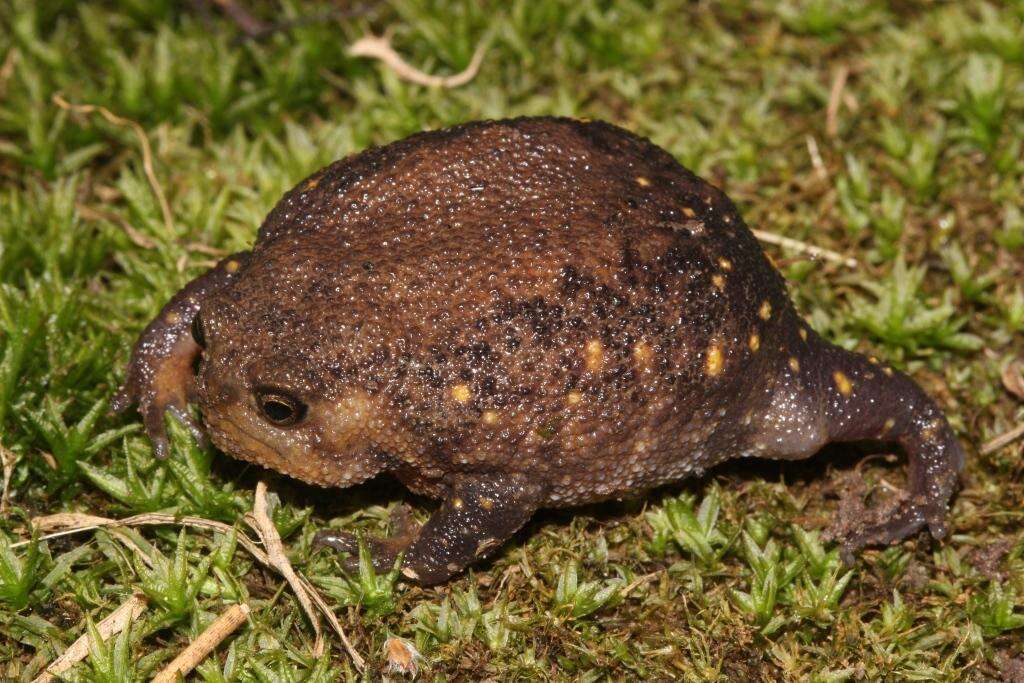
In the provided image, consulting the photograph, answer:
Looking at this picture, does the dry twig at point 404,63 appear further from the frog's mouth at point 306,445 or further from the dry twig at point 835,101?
the frog's mouth at point 306,445

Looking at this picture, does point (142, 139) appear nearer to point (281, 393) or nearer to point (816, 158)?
point (281, 393)

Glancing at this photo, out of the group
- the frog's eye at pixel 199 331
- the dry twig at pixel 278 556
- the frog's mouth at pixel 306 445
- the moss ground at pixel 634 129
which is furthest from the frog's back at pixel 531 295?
the dry twig at pixel 278 556

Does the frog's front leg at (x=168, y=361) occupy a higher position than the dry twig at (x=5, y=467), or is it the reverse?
the frog's front leg at (x=168, y=361)

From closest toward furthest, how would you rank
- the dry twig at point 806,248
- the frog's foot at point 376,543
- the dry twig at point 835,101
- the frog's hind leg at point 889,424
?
the frog's foot at point 376,543
the frog's hind leg at point 889,424
the dry twig at point 806,248
the dry twig at point 835,101

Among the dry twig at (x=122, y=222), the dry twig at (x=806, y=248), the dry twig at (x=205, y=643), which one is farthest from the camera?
the dry twig at (x=806, y=248)

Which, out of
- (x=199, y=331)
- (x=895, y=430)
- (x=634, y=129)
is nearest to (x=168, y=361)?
(x=199, y=331)

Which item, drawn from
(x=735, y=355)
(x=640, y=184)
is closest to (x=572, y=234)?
(x=640, y=184)
